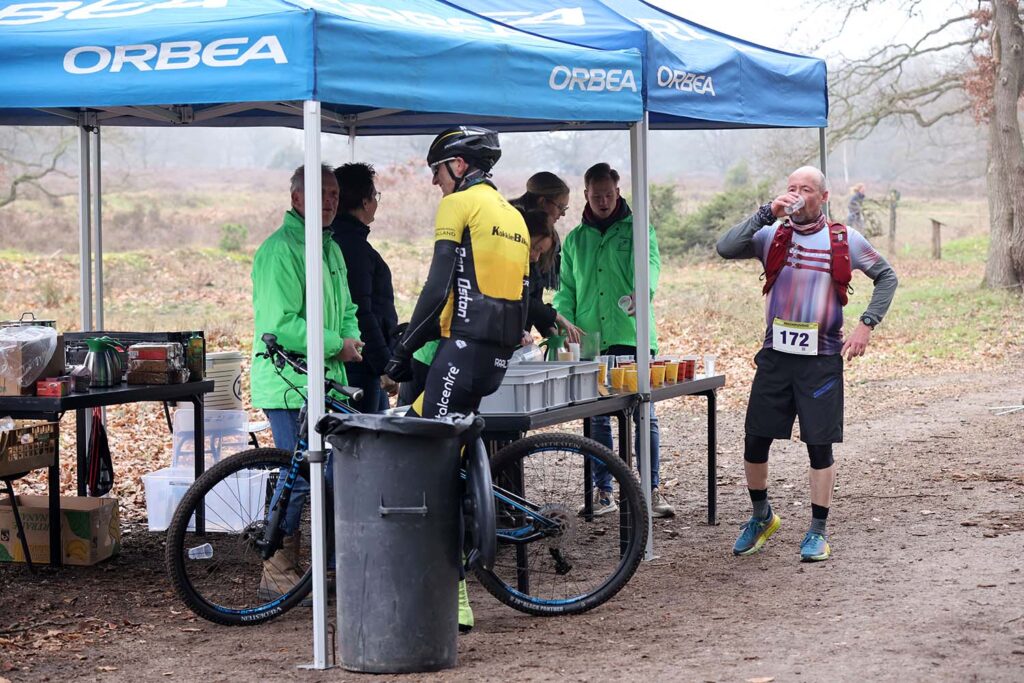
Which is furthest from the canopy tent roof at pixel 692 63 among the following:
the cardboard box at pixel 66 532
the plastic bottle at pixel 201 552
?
the cardboard box at pixel 66 532

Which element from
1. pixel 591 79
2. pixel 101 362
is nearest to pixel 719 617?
pixel 591 79

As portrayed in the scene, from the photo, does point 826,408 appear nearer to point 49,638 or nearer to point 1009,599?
point 1009,599

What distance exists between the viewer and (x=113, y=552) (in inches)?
269

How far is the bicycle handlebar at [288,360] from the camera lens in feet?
17.1

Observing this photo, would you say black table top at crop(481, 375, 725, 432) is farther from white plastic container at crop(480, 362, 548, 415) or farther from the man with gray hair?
the man with gray hair

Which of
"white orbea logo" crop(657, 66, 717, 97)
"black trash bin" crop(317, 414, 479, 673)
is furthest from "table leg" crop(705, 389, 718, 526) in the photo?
"black trash bin" crop(317, 414, 479, 673)

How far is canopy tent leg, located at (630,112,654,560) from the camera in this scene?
20.9 feet

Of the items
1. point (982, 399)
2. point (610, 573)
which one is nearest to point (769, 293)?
point (610, 573)

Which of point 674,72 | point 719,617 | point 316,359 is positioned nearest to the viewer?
point 316,359

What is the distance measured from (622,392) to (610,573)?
1154mm

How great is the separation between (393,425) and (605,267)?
9.64ft

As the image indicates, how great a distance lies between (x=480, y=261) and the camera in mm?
5008

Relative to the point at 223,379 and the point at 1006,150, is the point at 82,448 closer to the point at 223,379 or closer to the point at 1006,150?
the point at 223,379

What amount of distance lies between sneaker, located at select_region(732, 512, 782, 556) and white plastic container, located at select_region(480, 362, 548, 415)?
1632 millimetres
